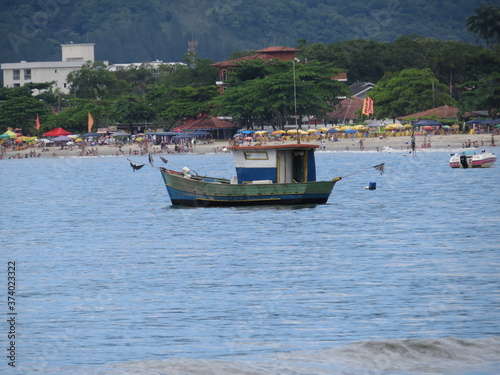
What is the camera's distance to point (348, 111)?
14238 centimetres

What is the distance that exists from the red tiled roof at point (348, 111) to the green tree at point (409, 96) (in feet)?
32.7

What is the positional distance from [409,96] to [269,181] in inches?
3284

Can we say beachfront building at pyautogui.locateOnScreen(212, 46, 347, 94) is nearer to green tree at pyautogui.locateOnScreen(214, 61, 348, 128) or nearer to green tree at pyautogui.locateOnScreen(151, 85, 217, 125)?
green tree at pyautogui.locateOnScreen(151, 85, 217, 125)

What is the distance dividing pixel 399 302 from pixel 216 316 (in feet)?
16.2

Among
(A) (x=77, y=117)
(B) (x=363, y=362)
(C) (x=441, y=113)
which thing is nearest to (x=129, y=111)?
→ (A) (x=77, y=117)

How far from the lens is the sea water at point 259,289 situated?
1820 centimetres

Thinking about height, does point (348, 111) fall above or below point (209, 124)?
above

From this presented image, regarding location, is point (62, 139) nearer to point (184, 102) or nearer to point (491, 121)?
point (184, 102)

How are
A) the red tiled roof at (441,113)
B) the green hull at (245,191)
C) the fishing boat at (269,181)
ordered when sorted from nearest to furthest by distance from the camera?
the green hull at (245,191) < the fishing boat at (269,181) < the red tiled roof at (441,113)

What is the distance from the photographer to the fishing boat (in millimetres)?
45969

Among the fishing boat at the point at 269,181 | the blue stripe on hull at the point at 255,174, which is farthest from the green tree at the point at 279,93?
the blue stripe on hull at the point at 255,174

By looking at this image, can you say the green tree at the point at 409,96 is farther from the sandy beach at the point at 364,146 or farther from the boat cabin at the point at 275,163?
the boat cabin at the point at 275,163

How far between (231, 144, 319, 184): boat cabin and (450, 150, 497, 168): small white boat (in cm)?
3622

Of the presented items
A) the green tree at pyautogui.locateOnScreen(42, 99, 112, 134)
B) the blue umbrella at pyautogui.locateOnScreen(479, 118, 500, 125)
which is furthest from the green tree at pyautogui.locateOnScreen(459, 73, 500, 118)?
the green tree at pyautogui.locateOnScreen(42, 99, 112, 134)
